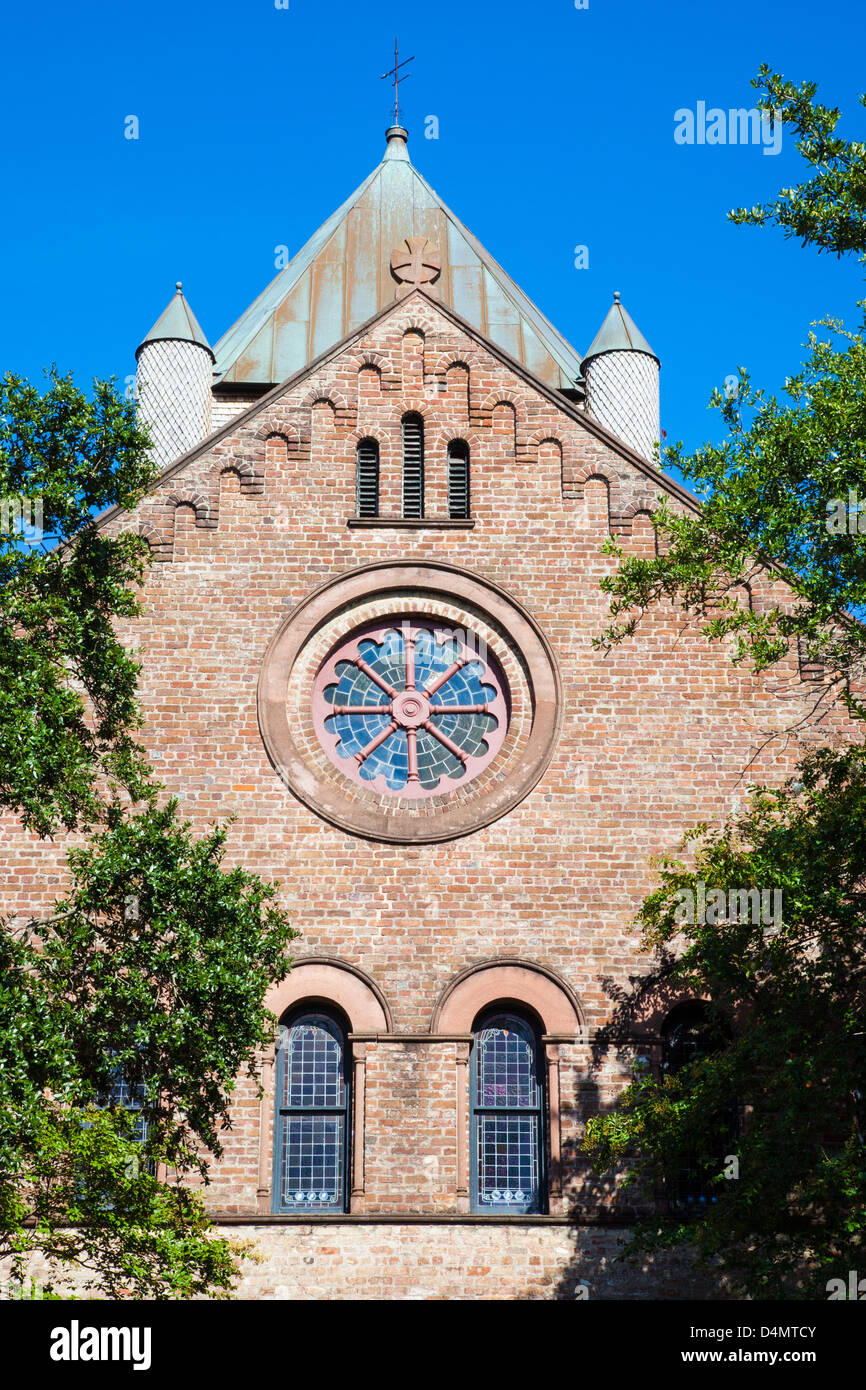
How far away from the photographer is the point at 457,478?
2584 cm

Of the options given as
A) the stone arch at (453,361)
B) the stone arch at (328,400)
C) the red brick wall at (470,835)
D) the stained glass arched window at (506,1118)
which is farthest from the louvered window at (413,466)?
the stained glass arched window at (506,1118)

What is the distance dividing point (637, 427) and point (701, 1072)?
14.2m

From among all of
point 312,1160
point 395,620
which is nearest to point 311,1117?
point 312,1160

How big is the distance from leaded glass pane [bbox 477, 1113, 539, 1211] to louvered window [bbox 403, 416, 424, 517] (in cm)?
823

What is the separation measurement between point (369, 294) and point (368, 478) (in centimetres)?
889

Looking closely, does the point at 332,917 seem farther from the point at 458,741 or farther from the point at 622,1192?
the point at 622,1192

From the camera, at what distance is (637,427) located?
3152cm

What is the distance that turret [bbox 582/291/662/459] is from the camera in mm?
31562

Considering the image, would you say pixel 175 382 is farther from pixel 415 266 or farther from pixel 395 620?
pixel 395 620

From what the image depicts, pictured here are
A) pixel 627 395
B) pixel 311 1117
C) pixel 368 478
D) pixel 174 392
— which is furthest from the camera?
pixel 627 395

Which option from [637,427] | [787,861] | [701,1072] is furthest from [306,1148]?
[637,427]

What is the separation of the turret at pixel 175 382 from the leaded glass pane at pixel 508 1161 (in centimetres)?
1314

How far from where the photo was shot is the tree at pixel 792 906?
18.4m

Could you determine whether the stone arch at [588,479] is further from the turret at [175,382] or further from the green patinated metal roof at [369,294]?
the turret at [175,382]
